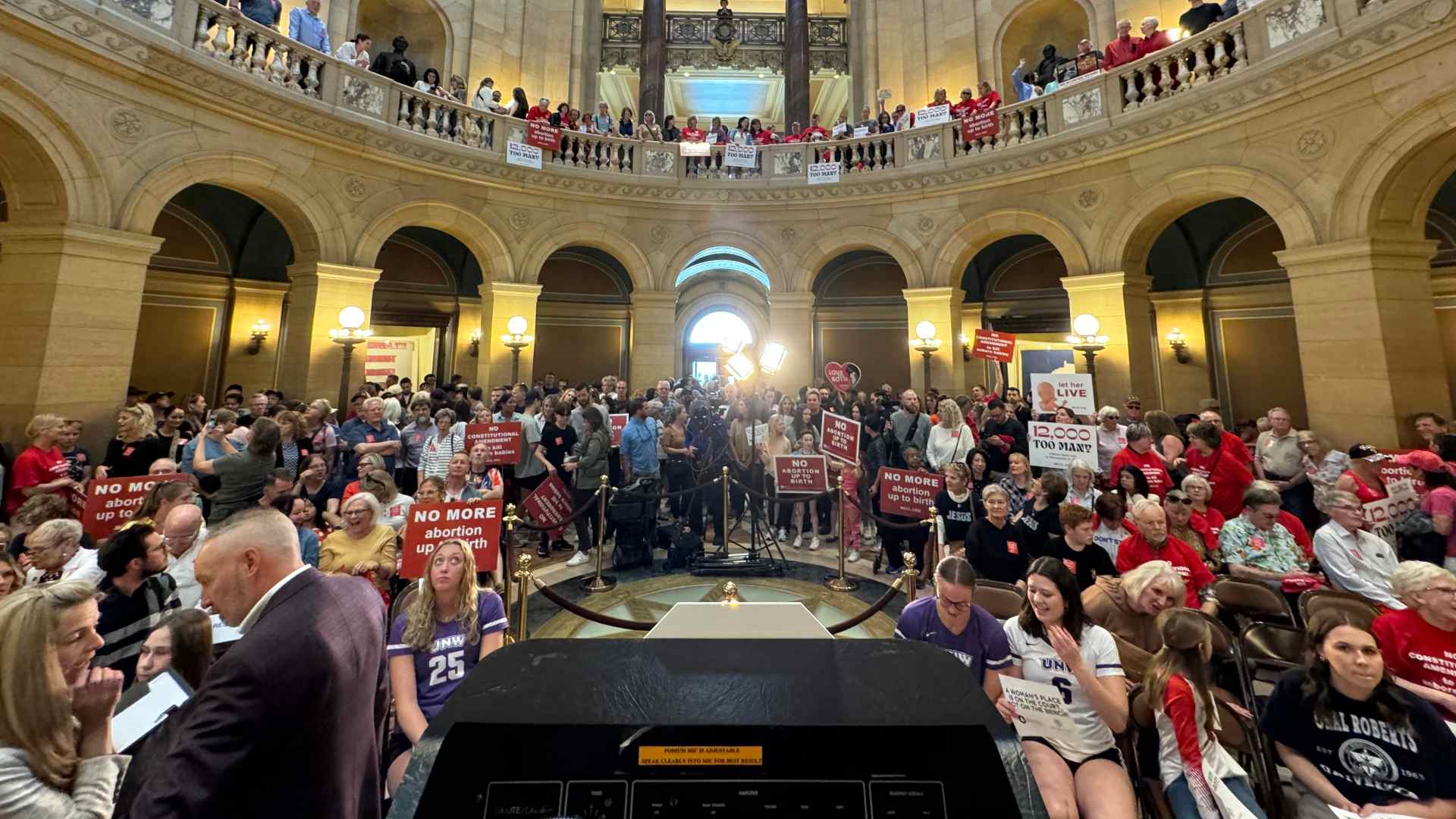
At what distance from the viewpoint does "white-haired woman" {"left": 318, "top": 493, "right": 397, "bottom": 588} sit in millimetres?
3990

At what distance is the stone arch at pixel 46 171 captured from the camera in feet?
23.6

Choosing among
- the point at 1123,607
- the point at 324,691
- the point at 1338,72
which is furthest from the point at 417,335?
the point at 1338,72

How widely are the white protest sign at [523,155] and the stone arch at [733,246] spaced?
374 cm

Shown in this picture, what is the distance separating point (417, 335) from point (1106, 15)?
19.3 metres

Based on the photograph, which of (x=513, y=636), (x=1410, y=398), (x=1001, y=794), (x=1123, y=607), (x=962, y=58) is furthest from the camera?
(x=962, y=58)

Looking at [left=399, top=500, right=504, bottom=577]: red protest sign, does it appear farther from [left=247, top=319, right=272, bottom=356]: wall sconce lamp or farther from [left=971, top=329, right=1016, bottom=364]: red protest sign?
[left=247, top=319, right=272, bottom=356]: wall sconce lamp

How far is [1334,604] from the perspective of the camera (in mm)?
3529

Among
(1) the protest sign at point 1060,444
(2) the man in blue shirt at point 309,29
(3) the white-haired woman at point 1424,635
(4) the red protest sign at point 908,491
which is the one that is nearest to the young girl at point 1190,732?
(3) the white-haired woman at point 1424,635

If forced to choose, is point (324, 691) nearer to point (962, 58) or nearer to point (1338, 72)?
point (1338, 72)

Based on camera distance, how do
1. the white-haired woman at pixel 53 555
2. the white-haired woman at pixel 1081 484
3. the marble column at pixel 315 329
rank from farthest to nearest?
the marble column at pixel 315 329
the white-haired woman at pixel 1081 484
the white-haired woman at pixel 53 555

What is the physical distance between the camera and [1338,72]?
776 cm

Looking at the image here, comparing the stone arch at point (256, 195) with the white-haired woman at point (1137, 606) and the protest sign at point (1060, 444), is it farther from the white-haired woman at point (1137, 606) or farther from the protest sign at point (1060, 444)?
the white-haired woman at point (1137, 606)

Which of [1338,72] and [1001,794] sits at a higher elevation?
[1338,72]

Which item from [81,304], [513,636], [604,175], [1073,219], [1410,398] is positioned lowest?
[513,636]
